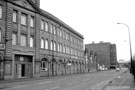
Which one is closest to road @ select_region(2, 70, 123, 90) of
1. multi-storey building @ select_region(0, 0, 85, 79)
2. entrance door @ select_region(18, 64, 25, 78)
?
multi-storey building @ select_region(0, 0, 85, 79)

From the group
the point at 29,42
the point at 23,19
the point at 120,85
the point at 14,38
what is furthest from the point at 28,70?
the point at 120,85

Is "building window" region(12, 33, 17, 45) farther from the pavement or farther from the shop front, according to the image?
the pavement

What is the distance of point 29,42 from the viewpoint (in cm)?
3962

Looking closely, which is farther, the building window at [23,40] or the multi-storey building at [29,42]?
the building window at [23,40]

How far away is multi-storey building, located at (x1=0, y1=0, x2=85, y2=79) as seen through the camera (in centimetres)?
3369

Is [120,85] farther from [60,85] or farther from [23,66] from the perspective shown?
[23,66]

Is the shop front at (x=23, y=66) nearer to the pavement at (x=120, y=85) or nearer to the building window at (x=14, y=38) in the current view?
the building window at (x=14, y=38)

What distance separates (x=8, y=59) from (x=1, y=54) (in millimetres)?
1438

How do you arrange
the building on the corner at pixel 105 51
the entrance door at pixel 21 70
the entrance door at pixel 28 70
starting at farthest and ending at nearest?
the building on the corner at pixel 105 51, the entrance door at pixel 28 70, the entrance door at pixel 21 70

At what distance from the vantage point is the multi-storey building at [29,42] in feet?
111

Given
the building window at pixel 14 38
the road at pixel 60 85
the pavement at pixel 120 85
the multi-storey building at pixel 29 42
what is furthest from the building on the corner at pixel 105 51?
the pavement at pixel 120 85

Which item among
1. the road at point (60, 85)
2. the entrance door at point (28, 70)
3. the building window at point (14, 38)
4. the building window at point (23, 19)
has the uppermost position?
the building window at point (23, 19)

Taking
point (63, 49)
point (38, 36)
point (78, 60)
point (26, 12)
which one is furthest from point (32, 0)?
point (78, 60)

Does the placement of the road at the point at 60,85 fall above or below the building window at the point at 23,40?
below
